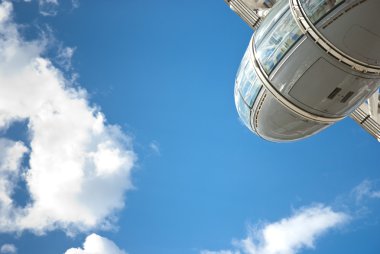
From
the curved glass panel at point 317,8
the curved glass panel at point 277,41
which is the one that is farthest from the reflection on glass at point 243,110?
the curved glass panel at point 317,8

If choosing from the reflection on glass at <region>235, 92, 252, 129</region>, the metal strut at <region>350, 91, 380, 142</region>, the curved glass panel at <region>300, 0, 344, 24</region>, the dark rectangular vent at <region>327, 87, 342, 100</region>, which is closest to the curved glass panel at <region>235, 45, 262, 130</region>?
the reflection on glass at <region>235, 92, 252, 129</region>

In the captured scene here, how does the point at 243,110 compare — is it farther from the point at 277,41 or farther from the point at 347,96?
the point at 347,96

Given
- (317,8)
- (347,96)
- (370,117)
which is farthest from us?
(370,117)

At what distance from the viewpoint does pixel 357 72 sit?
5.67 m

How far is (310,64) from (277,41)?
69 centimetres

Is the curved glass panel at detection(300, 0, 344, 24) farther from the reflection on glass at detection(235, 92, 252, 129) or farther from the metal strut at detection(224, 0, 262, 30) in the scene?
the metal strut at detection(224, 0, 262, 30)

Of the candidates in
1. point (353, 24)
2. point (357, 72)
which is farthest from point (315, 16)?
point (357, 72)

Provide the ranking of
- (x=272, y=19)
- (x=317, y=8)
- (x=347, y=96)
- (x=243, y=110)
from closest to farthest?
1. (x=317, y=8)
2. (x=347, y=96)
3. (x=272, y=19)
4. (x=243, y=110)

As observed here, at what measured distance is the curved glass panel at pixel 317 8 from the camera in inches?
210

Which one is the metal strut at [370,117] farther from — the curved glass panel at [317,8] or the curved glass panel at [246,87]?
the curved glass panel at [317,8]

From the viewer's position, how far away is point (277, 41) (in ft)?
19.9

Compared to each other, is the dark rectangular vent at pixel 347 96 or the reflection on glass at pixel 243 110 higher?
the reflection on glass at pixel 243 110

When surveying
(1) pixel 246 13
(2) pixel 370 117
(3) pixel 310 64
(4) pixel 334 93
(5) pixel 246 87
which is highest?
(1) pixel 246 13

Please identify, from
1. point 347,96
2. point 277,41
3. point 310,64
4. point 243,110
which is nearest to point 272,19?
point 277,41
